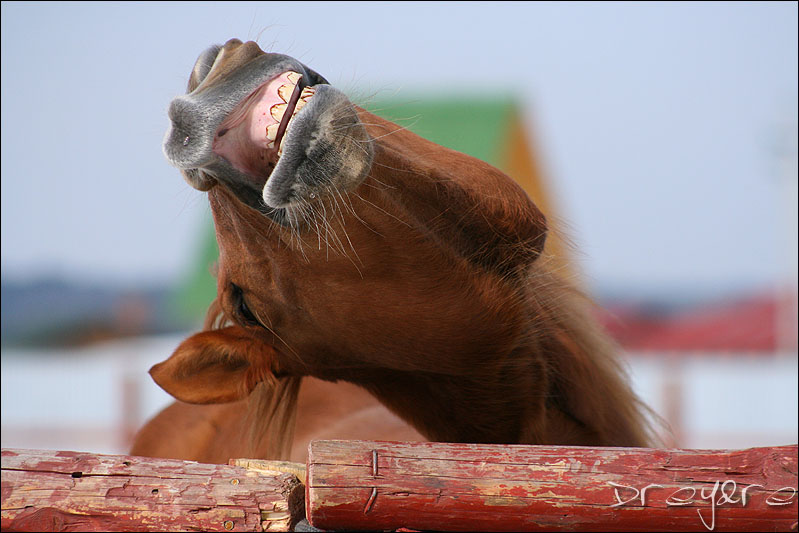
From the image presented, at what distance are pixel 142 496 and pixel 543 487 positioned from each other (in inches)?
32.4

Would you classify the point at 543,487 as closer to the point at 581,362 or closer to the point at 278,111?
the point at 278,111

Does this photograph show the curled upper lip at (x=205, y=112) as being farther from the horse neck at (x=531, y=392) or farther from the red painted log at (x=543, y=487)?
the horse neck at (x=531, y=392)

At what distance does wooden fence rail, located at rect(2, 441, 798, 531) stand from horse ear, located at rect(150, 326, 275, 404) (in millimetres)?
841

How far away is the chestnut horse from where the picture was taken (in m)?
1.59

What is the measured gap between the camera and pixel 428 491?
1.41 meters

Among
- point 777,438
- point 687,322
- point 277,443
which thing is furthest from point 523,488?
point 687,322

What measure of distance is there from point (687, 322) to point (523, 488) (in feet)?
72.4

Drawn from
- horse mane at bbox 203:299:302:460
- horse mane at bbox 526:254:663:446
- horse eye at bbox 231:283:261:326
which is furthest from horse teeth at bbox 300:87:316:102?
horse mane at bbox 203:299:302:460

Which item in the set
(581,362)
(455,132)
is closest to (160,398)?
(455,132)

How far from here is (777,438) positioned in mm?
8727

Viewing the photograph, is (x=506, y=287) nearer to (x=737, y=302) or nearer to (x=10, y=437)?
(x=10, y=437)

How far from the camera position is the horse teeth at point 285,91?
5.21ft

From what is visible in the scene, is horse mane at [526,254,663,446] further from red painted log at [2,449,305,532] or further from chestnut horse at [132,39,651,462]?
red painted log at [2,449,305,532]

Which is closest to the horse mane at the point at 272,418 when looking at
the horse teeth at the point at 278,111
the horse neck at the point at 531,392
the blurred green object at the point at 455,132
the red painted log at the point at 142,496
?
the horse neck at the point at 531,392
